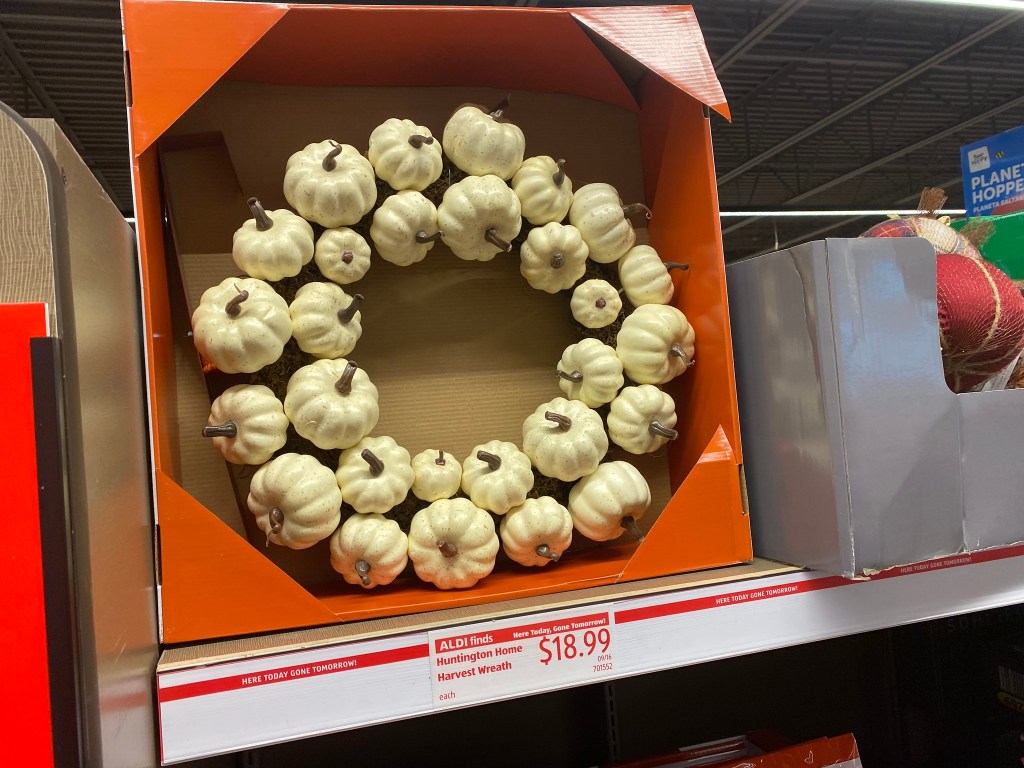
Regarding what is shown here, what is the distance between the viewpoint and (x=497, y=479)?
97cm

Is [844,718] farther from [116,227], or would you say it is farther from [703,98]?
[116,227]

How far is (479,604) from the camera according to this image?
0.88 metres

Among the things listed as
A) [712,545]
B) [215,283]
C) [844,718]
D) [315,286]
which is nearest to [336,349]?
[315,286]

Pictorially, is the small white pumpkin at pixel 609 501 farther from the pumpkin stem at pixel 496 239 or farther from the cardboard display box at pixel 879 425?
the pumpkin stem at pixel 496 239

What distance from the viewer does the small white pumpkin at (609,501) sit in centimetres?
100

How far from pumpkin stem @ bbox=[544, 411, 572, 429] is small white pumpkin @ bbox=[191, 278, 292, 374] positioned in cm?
34

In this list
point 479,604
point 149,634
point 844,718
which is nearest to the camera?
point 149,634

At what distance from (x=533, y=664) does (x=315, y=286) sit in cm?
51

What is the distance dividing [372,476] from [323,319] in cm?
20

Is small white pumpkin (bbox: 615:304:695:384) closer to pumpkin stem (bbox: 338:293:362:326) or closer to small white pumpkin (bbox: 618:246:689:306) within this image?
small white pumpkin (bbox: 618:246:689:306)

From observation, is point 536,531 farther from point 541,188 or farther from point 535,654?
point 541,188

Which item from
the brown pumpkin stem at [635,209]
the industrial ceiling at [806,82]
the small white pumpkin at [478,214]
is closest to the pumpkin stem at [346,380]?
the small white pumpkin at [478,214]

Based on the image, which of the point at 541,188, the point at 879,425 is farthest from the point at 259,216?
the point at 879,425

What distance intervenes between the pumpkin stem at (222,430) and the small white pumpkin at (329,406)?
6 cm
